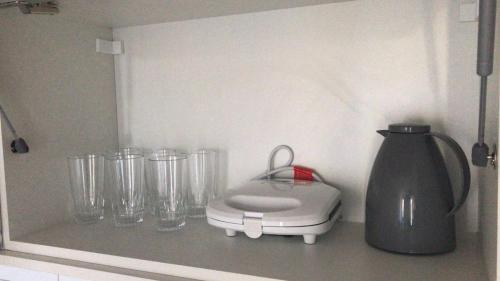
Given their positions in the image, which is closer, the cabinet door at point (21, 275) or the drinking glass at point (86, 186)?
the cabinet door at point (21, 275)

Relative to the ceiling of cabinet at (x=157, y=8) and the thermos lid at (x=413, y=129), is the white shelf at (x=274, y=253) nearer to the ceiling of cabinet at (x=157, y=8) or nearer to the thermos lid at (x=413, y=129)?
the thermos lid at (x=413, y=129)

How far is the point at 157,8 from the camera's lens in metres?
1.05

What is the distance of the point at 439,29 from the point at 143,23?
781 mm

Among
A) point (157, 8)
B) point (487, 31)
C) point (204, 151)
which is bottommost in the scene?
point (204, 151)

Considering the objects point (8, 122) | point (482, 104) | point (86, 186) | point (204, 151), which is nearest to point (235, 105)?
point (204, 151)

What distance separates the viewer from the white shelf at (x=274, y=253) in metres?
0.72

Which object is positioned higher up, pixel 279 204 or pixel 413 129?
pixel 413 129

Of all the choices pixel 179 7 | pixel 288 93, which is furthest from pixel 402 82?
pixel 179 7

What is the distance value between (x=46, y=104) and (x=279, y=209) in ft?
2.02

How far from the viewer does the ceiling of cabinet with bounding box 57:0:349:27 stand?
1.00 metres

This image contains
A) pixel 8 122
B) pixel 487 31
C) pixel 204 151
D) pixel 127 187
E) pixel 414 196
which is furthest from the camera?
pixel 204 151

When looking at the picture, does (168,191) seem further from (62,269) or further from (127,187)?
(62,269)

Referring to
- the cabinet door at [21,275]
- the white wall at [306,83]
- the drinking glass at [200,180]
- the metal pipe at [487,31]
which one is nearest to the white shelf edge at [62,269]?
the cabinet door at [21,275]

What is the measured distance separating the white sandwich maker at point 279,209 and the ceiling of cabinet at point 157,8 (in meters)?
0.43
